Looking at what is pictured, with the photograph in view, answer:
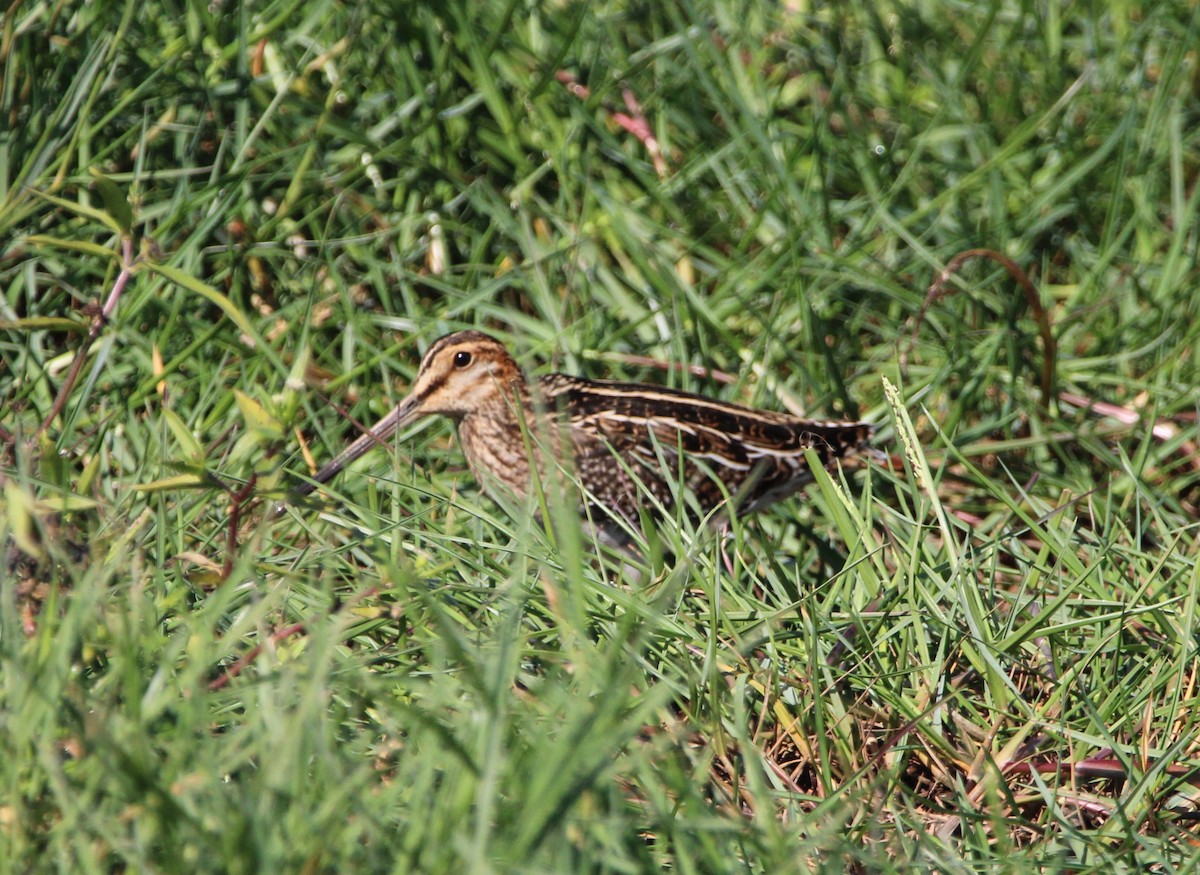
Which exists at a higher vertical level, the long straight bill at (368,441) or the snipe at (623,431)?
the long straight bill at (368,441)

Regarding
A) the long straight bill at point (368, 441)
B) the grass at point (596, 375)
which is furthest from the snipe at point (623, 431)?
the grass at point (596, 375)

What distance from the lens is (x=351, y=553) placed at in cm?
326

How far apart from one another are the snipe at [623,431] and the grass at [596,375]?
141 millimetres

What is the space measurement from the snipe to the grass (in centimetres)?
14

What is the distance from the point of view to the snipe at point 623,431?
3.80 m

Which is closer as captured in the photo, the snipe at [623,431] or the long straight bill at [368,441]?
the long straight bill at [368,441]

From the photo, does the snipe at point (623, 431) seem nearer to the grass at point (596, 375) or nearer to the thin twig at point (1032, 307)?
the grass at point (596, 375)

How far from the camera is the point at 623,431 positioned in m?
3.84

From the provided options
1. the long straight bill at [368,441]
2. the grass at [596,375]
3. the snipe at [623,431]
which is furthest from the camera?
the snipe at [623,431]

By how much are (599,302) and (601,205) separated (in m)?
0.33

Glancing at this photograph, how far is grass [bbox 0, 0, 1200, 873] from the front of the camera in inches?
80.8

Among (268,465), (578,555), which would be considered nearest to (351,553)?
(268,465)

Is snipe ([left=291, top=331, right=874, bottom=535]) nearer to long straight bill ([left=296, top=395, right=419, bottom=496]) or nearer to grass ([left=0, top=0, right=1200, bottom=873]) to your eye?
long straight bill ([left=296, top=395, right=419, bottom=496])

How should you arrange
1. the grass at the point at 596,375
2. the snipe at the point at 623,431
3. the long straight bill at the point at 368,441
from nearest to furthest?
the grass at the point at 596,375
the long straight bill at the point at 368,441
the snipe at the point at 623,431
